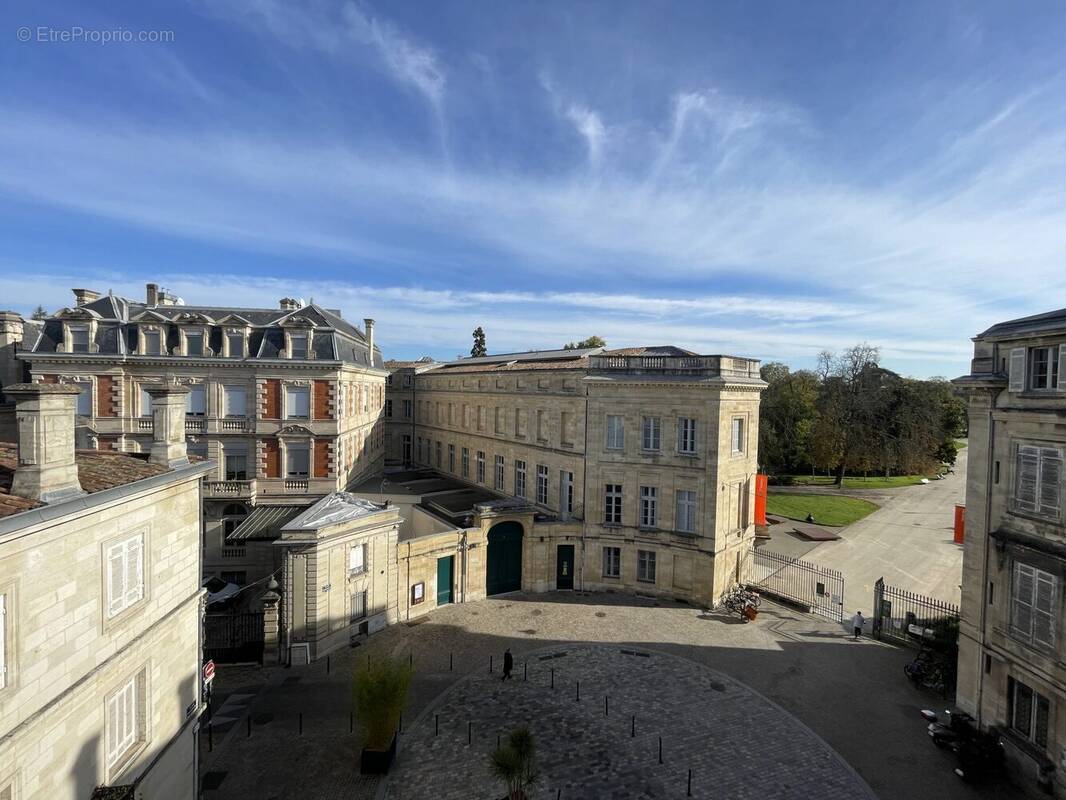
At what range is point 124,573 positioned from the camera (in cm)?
998

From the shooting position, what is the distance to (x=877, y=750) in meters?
14.9

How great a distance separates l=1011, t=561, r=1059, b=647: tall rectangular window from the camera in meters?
13.2

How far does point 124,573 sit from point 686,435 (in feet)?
69.2

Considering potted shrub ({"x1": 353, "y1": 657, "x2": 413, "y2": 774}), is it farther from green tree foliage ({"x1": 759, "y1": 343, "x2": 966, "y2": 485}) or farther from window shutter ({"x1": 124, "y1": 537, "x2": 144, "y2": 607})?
green tree foliage ({"x1": 759, "y1": 343, "x2": 966, "y2": 485})

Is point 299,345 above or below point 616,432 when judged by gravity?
above

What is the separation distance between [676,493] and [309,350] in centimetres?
2058

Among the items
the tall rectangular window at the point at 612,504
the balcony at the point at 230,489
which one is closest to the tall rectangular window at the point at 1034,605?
the tall rectangular window at the point at 612,504

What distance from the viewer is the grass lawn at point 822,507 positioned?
41.3 m

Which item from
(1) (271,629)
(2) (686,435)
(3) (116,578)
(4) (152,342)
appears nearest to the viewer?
(3) (116,578)

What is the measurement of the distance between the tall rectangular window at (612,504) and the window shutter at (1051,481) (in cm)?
1544

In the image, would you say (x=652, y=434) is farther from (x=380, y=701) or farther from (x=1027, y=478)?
(x=380, y=701)

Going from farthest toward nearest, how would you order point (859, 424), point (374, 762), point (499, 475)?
point (859, 424), point (499, 475), point (374, 762)

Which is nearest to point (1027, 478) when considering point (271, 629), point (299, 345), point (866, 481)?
point (271, 629)

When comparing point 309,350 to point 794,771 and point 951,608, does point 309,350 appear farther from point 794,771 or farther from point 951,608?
point 951,608
